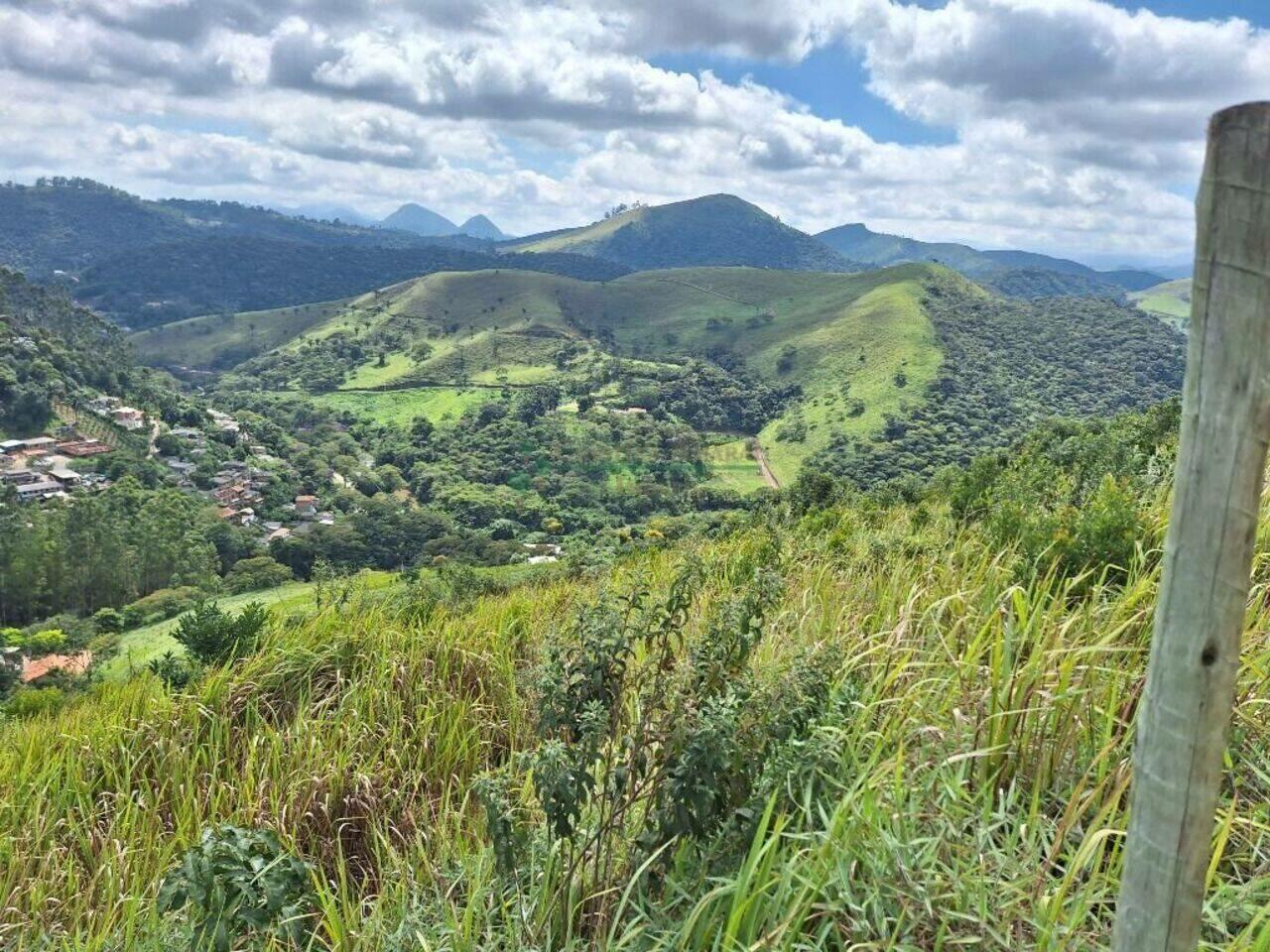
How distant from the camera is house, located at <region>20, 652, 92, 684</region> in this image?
27.4 metres

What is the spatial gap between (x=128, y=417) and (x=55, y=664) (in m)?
59.7

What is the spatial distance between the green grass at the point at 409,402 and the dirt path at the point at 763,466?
38102 mm

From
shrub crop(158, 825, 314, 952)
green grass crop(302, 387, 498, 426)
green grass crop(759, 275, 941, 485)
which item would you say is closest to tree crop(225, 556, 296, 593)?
shrub crop(158, 825, 314, 952)

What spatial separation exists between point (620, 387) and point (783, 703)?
112259 mm

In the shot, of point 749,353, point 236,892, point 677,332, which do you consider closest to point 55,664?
point 236,892

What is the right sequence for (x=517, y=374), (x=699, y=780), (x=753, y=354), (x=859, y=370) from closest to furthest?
(x=699, y=780)
(x=859, y=370)
(x=517, y=374)
(x=753, y=354)

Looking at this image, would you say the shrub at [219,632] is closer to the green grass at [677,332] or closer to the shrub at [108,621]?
the shrub at [108,621]

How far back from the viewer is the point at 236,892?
2.30m

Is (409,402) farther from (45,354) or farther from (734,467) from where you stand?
(734,467)

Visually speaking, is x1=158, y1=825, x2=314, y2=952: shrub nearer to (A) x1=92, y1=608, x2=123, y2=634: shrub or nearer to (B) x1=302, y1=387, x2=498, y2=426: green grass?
(A) x1=92, y1=608, x2=123, y2=634: shrub

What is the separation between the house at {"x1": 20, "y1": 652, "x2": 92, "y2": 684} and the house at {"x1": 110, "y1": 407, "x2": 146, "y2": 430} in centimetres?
5287

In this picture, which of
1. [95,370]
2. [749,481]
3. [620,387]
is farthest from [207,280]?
[749,481]

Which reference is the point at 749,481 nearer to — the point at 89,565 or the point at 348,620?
the point at 89,565

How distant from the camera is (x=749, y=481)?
79.9 m
